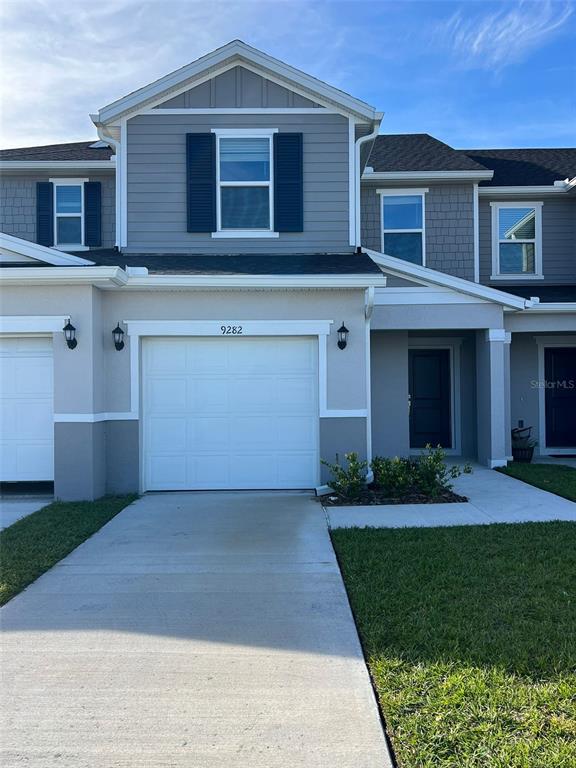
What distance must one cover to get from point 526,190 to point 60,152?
1041 centimetres

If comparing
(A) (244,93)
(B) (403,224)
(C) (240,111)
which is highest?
(A) (244,93)

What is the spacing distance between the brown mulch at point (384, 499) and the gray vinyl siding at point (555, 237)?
6.99 meters

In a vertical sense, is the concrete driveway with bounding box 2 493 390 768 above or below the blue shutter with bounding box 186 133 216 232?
below

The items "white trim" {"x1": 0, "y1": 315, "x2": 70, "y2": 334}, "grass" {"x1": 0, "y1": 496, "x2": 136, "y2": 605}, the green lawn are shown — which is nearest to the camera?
the green lawn

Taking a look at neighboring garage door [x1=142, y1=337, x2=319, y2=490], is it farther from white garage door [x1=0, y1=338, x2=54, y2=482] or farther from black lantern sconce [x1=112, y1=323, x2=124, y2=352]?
white garage door [x1=0, y1=338, x2=54, y2=482]

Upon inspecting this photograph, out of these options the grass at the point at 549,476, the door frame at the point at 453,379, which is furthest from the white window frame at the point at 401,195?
the grass at the point at 549,476

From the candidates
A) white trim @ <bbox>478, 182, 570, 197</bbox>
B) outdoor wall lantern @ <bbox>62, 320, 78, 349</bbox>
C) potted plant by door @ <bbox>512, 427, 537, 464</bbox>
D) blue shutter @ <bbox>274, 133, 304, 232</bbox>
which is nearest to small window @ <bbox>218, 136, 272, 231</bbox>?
blue shutter @ <bbox>274, 133, 304, 232</bbox>

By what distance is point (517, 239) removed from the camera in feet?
43.9

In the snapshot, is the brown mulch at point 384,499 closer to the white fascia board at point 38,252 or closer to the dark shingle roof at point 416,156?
the white fascia board at point 38,252

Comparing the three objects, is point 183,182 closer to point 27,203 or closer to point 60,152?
point 27,203

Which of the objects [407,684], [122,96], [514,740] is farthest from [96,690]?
[122,96]

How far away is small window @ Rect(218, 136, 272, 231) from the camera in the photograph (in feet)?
32.4

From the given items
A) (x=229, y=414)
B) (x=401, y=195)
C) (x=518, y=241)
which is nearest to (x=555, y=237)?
(x=518, y=241)

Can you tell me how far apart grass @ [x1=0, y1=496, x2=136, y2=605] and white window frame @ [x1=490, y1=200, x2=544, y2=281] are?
9.38 m
